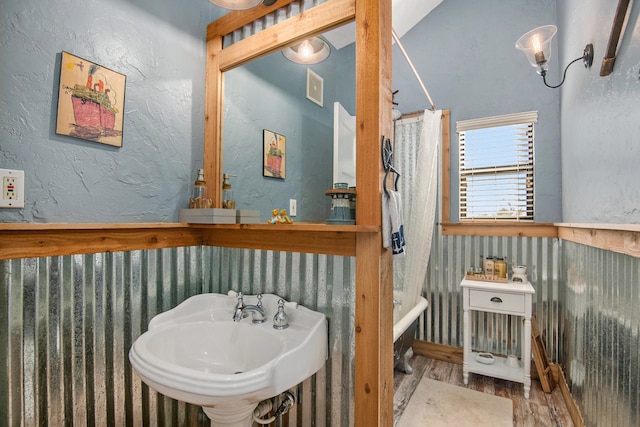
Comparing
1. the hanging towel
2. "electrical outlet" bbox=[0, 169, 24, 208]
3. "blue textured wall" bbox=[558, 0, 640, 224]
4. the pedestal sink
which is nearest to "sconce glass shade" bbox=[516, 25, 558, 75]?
"blue textured wall" bbox=[558, 0, 640, 224]

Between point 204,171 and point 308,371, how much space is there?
47.1 inches

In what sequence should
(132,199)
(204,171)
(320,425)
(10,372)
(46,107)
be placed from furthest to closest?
(204,171), (132,199), (320,425), (46,107), (10,372)

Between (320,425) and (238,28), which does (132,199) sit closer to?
(238,28)

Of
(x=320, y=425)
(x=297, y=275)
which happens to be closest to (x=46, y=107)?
(x=297, y=275)

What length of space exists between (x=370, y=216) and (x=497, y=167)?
2.10m

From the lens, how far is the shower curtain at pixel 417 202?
8.05 feet

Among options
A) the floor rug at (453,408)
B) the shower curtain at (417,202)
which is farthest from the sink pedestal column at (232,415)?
the shower curtain at (417,202)

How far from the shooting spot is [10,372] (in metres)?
1.05

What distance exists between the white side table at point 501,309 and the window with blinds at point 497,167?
2.21 feet

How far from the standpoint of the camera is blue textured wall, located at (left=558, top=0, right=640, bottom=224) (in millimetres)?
1135

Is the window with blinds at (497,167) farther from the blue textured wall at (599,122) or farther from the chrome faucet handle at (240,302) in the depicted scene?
the chrome faucet handle at (240,302)

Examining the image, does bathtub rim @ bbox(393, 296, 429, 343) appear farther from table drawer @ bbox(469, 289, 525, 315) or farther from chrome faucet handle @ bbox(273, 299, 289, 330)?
chrome faucet handle @ bbox(273, 299, 289, 330)

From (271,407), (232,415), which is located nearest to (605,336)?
(271,407)

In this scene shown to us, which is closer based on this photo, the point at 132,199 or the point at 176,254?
the point at 132,199
